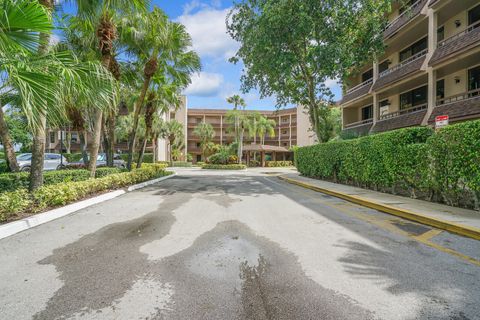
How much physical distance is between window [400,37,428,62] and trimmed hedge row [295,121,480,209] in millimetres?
9971

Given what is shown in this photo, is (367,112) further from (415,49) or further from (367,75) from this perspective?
(415,49)

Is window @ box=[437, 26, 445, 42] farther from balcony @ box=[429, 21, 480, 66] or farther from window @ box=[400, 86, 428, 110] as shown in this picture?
window @ box=[400, 86, 428, 110]

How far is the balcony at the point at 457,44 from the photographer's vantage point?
39.4 ft

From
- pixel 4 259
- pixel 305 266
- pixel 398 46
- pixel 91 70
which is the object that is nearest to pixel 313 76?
pixel 398 46

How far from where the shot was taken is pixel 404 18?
1683 centimetres

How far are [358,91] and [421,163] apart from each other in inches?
633

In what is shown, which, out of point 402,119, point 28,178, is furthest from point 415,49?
point 28,178

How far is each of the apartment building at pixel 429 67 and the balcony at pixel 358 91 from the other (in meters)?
0.12

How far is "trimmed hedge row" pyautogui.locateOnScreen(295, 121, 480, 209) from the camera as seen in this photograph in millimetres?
6602

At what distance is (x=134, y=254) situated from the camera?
3979mm

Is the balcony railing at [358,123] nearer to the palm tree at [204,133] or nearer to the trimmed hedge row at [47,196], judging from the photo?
the trimmed hedge row at [47,196]

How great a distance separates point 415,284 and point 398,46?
21.0 meters

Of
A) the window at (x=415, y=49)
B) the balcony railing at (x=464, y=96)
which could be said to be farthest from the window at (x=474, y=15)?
the balcony railing at (x=464, y=96)

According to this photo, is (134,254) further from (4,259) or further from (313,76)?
(313,76)
